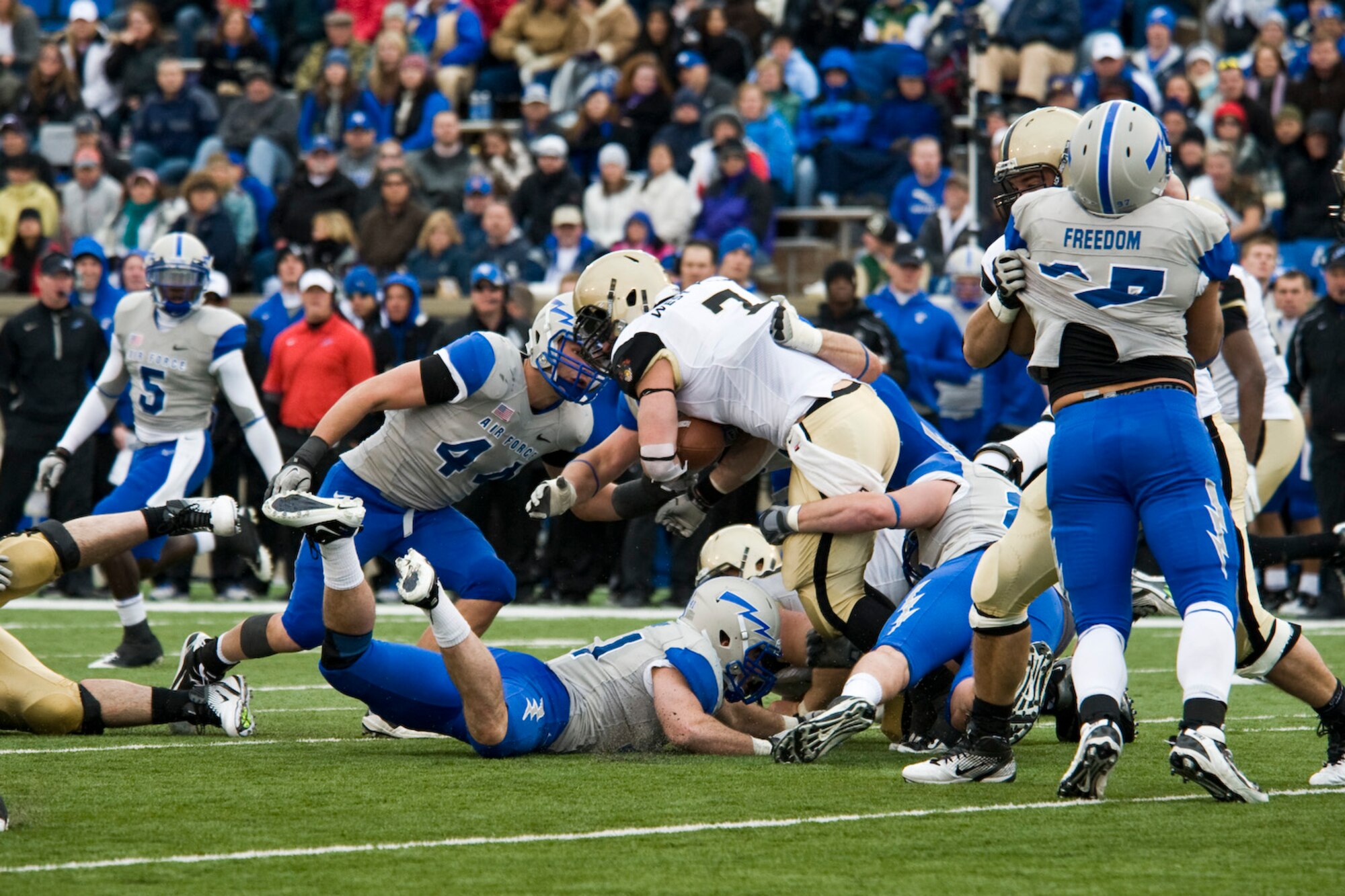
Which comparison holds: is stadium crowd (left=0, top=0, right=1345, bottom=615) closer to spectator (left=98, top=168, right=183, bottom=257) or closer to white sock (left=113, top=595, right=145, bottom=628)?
spectator (left=98, top=168, right=183, bottom=257)

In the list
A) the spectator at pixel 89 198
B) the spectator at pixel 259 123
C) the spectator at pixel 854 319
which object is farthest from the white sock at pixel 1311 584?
the spectator at pixel 89 198

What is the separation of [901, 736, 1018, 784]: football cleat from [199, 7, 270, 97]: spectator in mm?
13638

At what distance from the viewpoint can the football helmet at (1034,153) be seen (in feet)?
16.8

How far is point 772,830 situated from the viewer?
13.8 ft

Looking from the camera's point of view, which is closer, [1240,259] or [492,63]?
[1240,259]

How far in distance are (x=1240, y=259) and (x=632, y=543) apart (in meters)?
4.35

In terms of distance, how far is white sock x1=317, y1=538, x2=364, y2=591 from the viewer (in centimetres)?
507

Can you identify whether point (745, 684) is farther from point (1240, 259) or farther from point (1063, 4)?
point (1063, 4)

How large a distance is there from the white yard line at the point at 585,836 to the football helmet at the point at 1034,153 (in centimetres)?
169

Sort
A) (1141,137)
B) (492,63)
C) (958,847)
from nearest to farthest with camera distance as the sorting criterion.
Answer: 1. (958,847)
2. (1141,137)
3. (492,63)

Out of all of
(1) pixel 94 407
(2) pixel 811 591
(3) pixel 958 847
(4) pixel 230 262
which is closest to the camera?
(3) pixel 958 847

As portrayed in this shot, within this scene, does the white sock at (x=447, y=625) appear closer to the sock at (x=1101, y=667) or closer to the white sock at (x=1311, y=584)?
the sock at (x=1101, y=667)

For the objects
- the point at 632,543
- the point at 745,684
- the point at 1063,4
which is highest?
the point at 1063,4

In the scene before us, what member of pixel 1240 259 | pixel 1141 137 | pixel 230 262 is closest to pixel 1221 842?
pixel 1141 137
